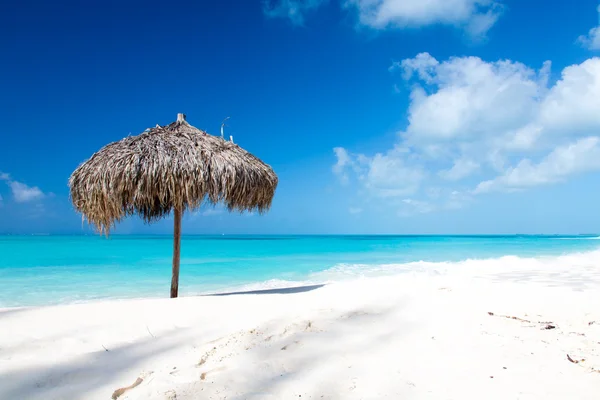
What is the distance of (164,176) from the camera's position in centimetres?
457

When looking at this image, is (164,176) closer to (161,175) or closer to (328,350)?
(161,175)

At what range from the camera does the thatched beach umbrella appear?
15.0 ft

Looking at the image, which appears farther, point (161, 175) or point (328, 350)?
point (161, 175)

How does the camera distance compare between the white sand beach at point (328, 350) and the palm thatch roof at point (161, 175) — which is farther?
the palm thatch roof at point (161, 175)

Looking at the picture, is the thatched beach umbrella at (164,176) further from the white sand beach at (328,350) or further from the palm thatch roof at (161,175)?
the white sand beach at (328,350)

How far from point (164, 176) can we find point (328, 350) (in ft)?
10.4

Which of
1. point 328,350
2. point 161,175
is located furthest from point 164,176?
point 328,350

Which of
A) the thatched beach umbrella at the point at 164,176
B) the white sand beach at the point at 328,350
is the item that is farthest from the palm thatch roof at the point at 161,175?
the white sand beach at the point at 328,350

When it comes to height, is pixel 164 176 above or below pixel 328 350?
above

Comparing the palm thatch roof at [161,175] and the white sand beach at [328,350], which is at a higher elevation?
the palm thatch roof at [161,175]

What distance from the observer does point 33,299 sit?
721 centimetres

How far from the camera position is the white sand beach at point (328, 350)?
1.86 metres

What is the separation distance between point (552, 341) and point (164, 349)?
2.66m

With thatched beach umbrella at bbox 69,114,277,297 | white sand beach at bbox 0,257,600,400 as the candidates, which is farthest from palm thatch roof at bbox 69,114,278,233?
white sand beach at bbox 0,257,600,400
